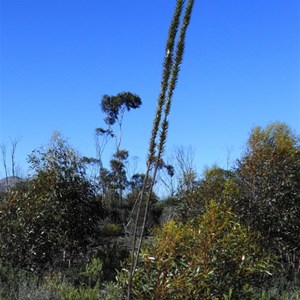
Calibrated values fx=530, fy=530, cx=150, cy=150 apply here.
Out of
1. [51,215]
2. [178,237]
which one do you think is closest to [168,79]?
[178,237]

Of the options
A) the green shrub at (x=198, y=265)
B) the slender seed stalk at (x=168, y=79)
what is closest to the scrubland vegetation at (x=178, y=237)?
the green shrub at (x=198, y=265)

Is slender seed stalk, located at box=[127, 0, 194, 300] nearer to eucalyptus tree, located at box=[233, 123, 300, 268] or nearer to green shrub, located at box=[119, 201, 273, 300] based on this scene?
green shrub, located at box=[119, 201, 273, 300]

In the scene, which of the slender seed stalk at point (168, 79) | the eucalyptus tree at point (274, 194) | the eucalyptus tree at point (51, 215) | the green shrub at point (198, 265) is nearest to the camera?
the slender seed stalk at point (168, 79)

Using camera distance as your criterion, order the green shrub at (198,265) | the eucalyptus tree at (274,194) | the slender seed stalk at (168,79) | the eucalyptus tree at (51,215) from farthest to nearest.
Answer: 1. the eucalyptus tree at (274,194)
2. the eucalyptus tree at (51,215)
3. the green shrub at (198,265)
4. the slender seed stalk at (168,79)

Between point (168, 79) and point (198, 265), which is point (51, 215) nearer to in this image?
point (198, 265)

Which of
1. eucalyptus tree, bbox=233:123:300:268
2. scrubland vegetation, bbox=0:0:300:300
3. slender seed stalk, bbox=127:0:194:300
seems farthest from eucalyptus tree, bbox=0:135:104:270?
slender seed stalk, bbox=127:0:194:300

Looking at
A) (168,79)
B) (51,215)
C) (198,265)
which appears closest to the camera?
(168,79)

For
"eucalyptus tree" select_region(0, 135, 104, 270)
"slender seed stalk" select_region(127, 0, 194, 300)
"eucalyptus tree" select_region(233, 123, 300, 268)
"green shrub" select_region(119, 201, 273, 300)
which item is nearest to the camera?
"slender seed stalk" select_region(127, 0, 194, 300)

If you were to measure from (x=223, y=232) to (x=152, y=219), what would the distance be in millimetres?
16452

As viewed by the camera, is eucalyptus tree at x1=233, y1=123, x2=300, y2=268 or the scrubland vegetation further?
eucalyptus tree at x1=233, y1=123, x2=300, y2=268

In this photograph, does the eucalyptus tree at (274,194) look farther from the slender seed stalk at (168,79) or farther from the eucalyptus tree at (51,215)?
the slender seed stalk at (168,79)

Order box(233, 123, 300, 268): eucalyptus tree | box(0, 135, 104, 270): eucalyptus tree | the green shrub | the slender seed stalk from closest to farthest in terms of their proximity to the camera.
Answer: the slender seed stalk → the green shrub → box(0, 135, 104, 270): eucalyptus tree → box(233, 123, 300, 268): eucalyptus tree

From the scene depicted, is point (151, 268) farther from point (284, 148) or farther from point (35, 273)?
point (284, 148)

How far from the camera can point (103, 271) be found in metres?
8.71
